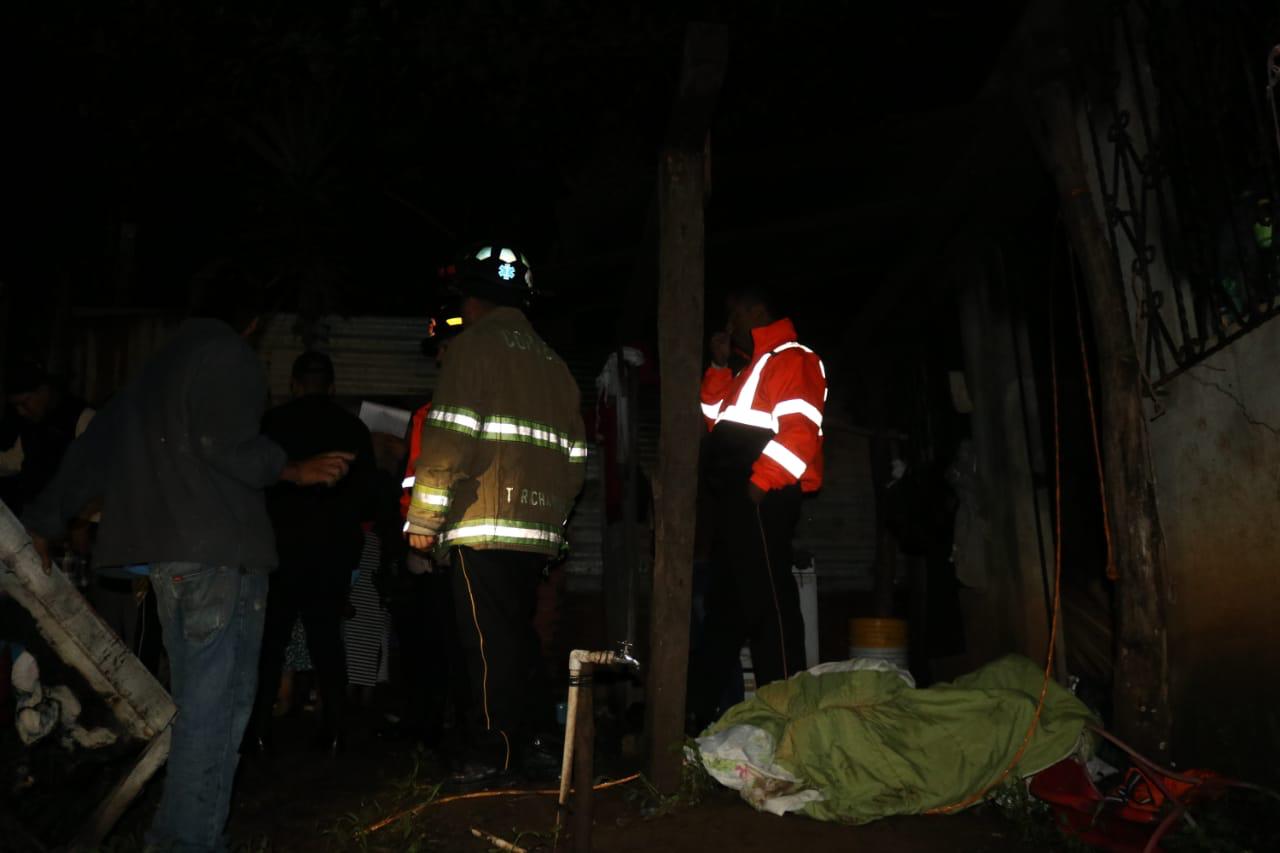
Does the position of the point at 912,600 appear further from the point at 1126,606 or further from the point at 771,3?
the point at 771,3

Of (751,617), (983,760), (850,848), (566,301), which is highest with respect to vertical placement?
(566,301)

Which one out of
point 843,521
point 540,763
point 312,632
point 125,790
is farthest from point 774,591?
point 843,521

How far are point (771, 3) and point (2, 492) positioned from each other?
8.32m

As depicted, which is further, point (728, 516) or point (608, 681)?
point (608, 681)

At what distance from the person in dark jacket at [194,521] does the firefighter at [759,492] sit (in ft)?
7.90

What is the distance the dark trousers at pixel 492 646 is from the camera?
464 centimetres

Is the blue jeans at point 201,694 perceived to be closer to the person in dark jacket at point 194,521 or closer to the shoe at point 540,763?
the person in dark jacket at point 194,521

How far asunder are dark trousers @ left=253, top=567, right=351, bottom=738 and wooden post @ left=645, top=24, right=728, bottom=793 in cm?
224

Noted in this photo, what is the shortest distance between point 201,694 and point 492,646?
1322mm

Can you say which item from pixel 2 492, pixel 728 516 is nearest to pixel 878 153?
pixel 728 516

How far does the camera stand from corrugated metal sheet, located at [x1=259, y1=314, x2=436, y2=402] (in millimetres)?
9195

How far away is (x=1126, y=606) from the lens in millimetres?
4480

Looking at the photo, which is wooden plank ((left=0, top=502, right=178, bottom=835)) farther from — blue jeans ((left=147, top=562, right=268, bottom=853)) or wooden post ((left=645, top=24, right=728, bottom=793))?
wooden post ((left=645, top=24, right=728, bottom=793))

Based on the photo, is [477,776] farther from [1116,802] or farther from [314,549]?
[1116,802]
